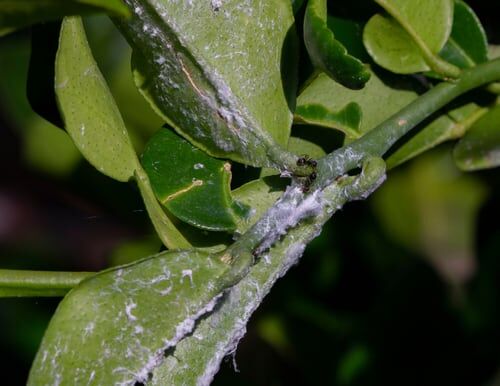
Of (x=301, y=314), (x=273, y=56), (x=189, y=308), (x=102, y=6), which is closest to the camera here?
(x=102, y=6)

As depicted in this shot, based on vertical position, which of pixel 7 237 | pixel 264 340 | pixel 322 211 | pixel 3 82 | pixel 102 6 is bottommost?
pixel 7 237

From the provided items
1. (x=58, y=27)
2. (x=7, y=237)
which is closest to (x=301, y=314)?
(x=58, y=27)

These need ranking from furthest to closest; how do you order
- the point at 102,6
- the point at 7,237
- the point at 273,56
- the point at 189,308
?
the point at 7,237 < the point at 273,56 < the point at 189,308 < the point at 102,6

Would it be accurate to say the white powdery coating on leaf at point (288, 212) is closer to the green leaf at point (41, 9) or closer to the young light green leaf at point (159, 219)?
the young light green leaf at point (159, 219)

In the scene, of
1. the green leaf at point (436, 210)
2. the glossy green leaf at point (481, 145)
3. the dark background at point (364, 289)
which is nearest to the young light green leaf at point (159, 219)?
the glossy green leaf at point (481, 145)

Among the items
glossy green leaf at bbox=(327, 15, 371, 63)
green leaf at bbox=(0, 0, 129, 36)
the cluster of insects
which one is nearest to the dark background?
glossy green leaf at bbox=(327, 15, 371, 63)

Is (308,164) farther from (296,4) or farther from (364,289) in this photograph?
(364,289)

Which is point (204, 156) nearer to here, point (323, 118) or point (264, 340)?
point (323, 118)

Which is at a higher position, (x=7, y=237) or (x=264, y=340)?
(x=264, y=340)
